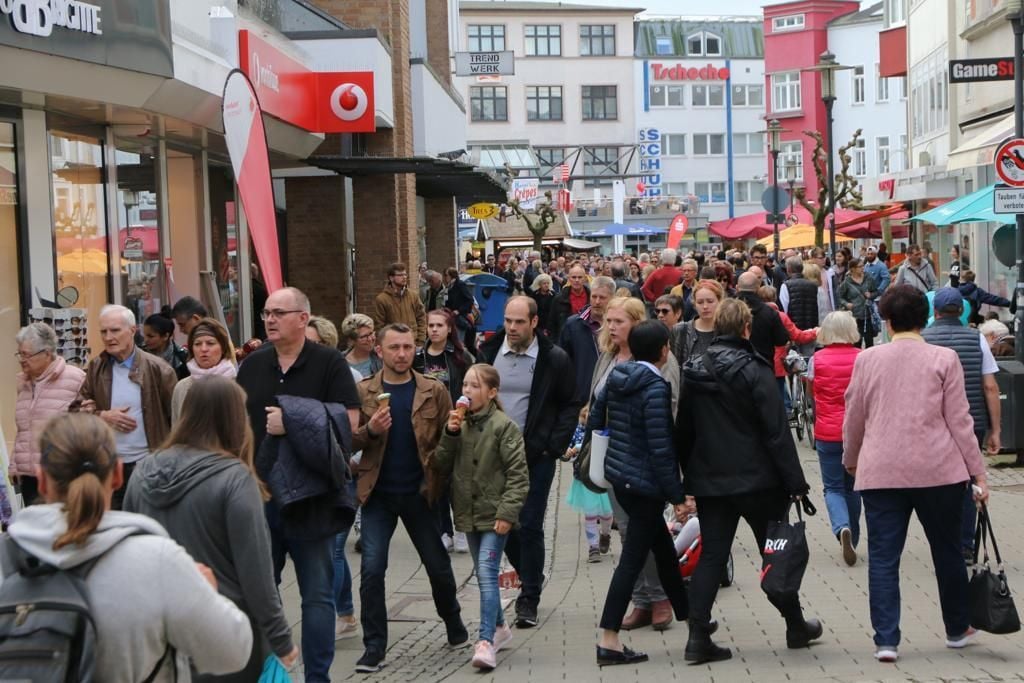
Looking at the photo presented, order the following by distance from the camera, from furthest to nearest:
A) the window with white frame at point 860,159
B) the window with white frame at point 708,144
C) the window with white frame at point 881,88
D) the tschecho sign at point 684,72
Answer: the window with white frame at point 708,144, the tschecho sign at point 684,72, the window with white frame at point 860,159, the window with white frame at point 881,88

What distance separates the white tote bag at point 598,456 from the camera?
25.0 feet

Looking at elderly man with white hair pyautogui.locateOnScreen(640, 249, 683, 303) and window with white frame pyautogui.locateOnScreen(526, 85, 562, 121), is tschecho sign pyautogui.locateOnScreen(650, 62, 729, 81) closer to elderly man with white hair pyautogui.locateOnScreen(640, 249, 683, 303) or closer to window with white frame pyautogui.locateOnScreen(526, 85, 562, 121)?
window with white frame pyautogui.locateOnScreen(526, 85, 562, 121)

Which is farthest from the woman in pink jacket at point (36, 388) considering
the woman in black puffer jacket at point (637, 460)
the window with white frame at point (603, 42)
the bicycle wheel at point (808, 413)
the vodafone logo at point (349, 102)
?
the window with white frame at point (603, 42)

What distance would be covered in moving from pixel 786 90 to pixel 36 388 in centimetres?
7246

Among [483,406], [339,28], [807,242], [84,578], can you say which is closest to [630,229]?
[807,242]

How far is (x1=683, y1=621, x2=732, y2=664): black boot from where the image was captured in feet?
24.2

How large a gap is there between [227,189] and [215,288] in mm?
1961

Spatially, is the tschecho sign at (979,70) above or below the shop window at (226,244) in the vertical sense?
above

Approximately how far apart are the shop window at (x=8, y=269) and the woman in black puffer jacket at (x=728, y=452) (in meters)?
6.01

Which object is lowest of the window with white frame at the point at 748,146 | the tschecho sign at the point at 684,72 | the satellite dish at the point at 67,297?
the satellite dish at the point at 67,297

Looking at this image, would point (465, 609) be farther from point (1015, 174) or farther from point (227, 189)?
point (227, 189)

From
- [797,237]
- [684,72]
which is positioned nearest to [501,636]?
[797,237]

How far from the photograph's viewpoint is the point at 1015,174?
49.9ft

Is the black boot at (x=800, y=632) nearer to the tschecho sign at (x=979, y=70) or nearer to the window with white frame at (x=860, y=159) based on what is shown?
the tschecho sign at (x=979, y=70)
